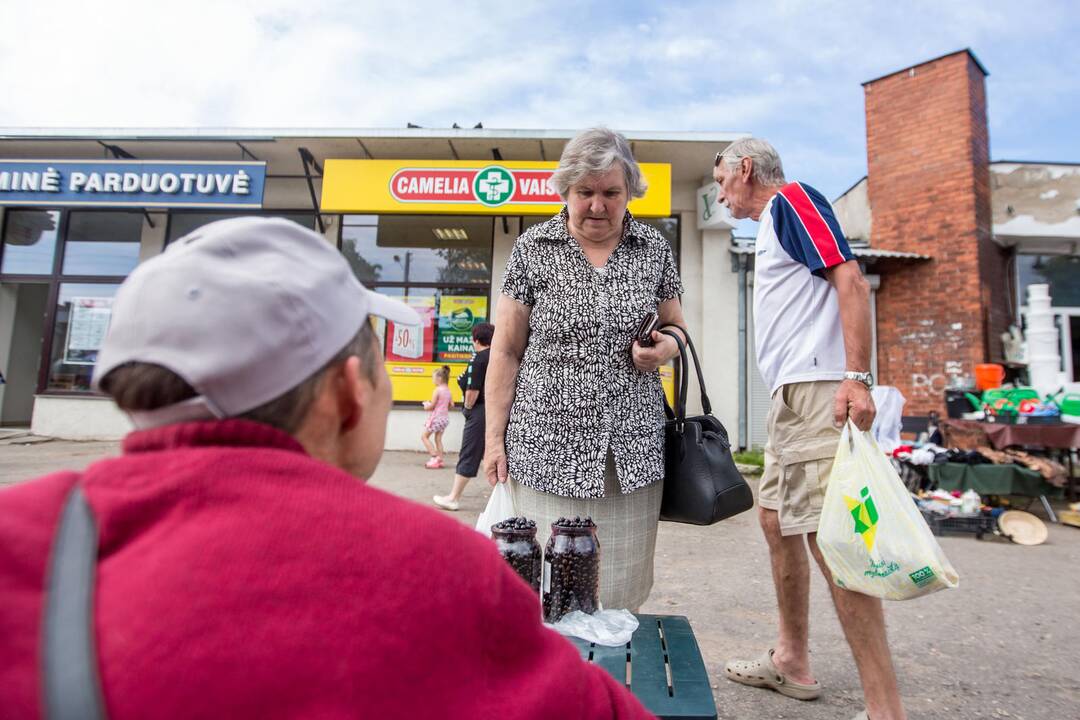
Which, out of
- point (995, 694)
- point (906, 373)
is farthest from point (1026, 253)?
point (995, 694)

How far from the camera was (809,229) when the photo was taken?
94.7 inches

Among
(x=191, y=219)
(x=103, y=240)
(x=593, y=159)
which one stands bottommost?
(x=593, y=159)

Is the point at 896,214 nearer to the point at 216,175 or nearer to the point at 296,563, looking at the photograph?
the point at 216,175

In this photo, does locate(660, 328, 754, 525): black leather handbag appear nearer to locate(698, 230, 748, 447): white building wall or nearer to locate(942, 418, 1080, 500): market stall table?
locate(942, 418, 1080, 500): market stall table

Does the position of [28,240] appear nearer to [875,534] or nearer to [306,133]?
[306,133]

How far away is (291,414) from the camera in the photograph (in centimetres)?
81

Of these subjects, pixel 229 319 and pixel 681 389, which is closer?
pixel 229 319

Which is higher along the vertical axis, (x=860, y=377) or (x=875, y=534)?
(x=860, y=377)

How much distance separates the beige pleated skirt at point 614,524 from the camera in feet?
6.93

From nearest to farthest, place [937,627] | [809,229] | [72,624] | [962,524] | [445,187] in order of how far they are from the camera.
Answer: [72,624], [809,229], [937,627], [962,524], [445,187]

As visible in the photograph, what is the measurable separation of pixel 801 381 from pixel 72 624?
2.38 meters

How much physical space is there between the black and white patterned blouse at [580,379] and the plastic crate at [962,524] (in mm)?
5054

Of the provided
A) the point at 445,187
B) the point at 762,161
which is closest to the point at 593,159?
the point at 762,161

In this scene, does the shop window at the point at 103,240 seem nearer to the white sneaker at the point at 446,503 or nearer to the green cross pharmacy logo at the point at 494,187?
the green cross pharmacy logo at the point at 494,187
